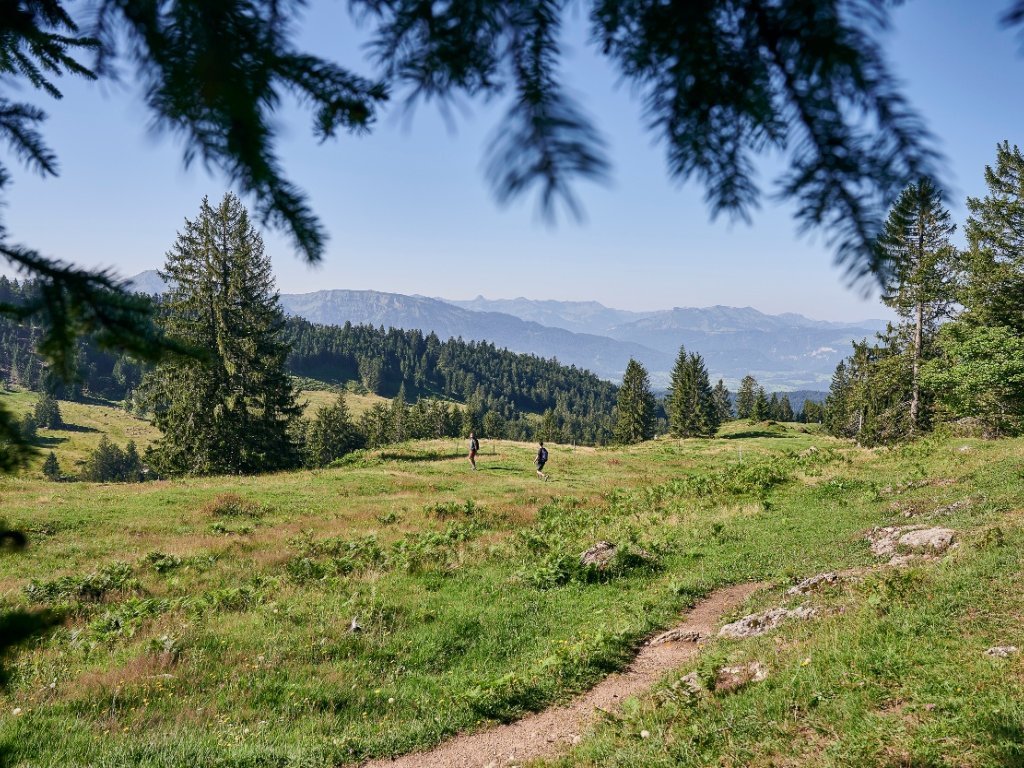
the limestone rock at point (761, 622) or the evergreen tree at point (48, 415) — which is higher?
the limestone rock at point (761, 622)

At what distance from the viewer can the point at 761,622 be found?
801 centimetres

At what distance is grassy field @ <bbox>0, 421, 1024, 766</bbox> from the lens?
5.28m

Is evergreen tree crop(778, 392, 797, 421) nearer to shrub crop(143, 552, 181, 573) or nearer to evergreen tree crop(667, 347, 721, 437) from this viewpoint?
evergreen tree crop(667, 347, 721, 437)

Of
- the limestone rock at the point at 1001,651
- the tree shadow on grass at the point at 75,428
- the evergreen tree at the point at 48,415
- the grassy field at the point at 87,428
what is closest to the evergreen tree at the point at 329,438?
the grassy field at the point at 87,428

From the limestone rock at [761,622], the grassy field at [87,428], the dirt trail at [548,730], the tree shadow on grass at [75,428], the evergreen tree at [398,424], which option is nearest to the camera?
the dirt trail at [548,730]

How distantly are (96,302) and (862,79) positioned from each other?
2.64 m

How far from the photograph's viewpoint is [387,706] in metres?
6.98

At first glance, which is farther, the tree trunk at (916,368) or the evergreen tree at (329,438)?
the evergreen tree at (329,438)

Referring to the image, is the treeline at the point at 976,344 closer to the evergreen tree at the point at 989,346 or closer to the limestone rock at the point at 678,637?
the evergreen tree at the point at 989,346

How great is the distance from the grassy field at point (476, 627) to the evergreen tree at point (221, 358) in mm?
Answer: 15707

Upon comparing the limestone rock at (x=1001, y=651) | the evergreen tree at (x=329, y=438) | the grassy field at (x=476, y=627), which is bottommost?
the evergreen tree at (x=329, y=438)

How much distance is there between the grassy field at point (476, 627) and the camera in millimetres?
5277

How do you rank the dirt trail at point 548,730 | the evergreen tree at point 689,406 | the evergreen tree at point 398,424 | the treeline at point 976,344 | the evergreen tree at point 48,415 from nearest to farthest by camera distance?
the dirt trail at point 548,730, the treeline at point 976,344, the evergreen tree at point 689,406, the evergreen tree at point 398,424, the evergreen tree at point 48,415

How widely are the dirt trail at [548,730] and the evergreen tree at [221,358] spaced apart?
30759 mm
